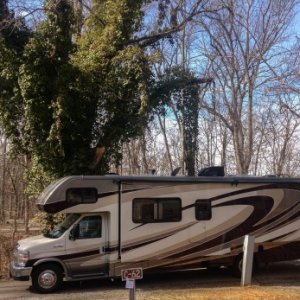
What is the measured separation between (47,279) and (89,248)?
1.25 metres

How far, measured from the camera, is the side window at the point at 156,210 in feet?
43.7

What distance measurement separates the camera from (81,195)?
42.2 ft

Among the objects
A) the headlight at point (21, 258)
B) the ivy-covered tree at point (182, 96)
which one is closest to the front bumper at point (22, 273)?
the headlight at point (21, 258)

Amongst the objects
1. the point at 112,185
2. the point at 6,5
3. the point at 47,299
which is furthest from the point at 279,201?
the point at 6,5

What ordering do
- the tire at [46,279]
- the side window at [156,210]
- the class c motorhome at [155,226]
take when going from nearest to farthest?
the tire at [46,279] → the class c motorhome at [155,226] → the side window at [156,210]

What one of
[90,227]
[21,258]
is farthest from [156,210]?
[21,258]

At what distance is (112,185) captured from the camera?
13.1 metres

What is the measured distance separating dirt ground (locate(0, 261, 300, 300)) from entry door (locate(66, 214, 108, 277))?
0.51 meters

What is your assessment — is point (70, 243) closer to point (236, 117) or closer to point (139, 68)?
point (139, 68)

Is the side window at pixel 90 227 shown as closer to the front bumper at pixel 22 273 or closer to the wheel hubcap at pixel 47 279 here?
the wheel hubcap at pixel 47 279

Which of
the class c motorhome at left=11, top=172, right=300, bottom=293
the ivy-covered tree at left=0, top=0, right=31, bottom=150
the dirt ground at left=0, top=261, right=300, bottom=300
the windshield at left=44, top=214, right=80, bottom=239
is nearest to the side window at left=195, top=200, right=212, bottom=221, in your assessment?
the class c motorhome at left=11, top=172, right=300, bottom=293

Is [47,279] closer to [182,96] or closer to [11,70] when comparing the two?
[11,70]

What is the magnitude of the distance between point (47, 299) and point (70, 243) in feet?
5.36

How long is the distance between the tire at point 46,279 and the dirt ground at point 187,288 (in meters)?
0.23
